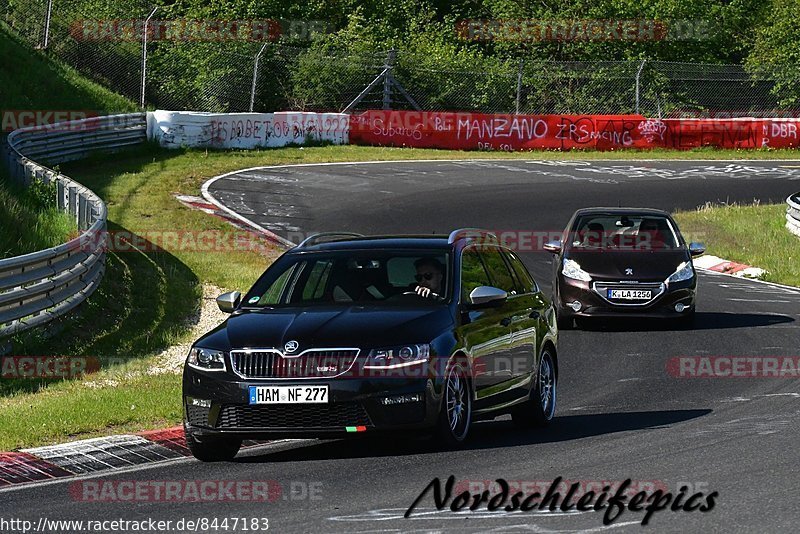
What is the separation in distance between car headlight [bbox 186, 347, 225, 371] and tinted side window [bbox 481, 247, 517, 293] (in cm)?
248

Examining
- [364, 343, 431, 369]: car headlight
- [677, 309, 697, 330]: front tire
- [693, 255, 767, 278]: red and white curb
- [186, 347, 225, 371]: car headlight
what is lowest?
[693, 255, 767, 278]: red and white curb

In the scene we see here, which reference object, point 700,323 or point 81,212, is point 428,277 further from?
point 81,212

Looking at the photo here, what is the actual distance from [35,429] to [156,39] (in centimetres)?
3363

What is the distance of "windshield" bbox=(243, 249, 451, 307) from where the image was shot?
10.4m

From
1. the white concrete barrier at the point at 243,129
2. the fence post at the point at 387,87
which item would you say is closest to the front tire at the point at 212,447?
the white concrete barrier at the point at 243,129

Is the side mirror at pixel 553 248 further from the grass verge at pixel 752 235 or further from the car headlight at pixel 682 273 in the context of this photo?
the grass verge at pixel 752 235

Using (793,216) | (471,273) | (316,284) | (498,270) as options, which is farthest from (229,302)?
(793,216)

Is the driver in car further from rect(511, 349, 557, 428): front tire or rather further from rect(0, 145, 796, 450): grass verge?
rect(0, 145, 796, 450): grass verge

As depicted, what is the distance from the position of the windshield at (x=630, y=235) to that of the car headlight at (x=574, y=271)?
0.46 metres

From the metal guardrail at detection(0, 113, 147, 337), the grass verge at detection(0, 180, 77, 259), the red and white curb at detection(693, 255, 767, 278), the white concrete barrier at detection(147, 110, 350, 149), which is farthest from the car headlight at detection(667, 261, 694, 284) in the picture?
the white concrete barrier at detection(147, 110, 350, 149)

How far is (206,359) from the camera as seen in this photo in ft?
31.6

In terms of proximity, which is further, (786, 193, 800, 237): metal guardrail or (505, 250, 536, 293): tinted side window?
(786, 193, 800, 237): metal guardrail

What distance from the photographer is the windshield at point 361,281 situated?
10.4m

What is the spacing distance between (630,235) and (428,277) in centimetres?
918
